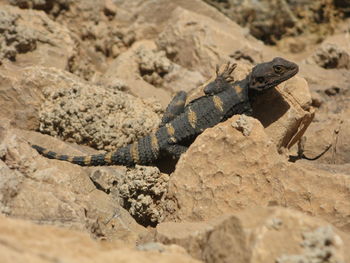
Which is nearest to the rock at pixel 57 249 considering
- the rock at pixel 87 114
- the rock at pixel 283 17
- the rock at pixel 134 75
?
the rock at pixel 87 114

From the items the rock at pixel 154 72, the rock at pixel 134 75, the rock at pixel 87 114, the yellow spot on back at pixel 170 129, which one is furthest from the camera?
the rock at pixel 154 72

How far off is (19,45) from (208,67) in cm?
294

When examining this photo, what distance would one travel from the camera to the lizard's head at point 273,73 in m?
5.92

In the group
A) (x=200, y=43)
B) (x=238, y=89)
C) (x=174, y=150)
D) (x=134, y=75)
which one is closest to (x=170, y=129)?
(x=174, y=150)

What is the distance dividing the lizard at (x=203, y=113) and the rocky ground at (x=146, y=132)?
19cm

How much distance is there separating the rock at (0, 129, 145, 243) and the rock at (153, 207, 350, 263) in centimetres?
149

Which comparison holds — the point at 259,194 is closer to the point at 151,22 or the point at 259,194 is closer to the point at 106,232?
the point at 106,232

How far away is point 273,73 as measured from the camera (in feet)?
19.6

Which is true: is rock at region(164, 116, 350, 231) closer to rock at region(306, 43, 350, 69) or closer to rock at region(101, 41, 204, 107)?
rock at region(101, 41, 204, 107)

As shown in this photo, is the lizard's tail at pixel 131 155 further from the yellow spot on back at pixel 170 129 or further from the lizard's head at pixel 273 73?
the lizard's head at pixel 273 73

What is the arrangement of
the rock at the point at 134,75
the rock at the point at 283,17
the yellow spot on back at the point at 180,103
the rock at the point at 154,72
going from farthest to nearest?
the rock at the point at 283,17
the rock at the point at 154,72
the rock at the point at 134,75
the yellow spot on back at the point at 180,103

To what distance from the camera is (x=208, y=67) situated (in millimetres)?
8047

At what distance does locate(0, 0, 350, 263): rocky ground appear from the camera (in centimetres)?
334

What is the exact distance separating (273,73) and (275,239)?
10.2 ft
